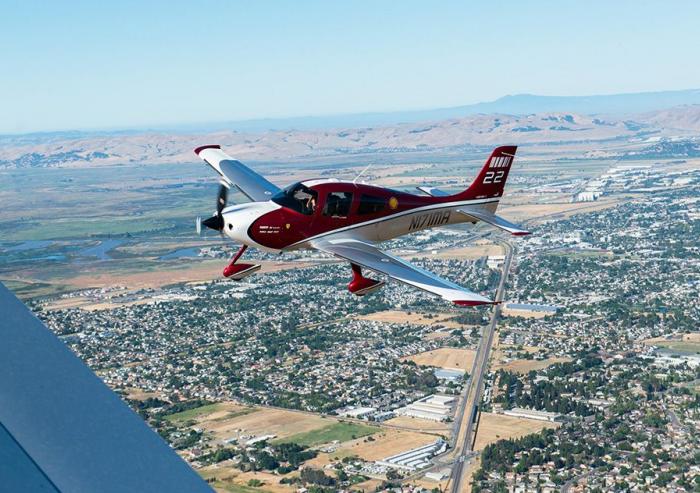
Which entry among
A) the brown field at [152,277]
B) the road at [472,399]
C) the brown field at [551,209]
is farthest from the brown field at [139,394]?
the brown field at [551,209]

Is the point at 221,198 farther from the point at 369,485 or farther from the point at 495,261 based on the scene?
the point at 495,261

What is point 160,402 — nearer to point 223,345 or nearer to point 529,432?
point 223,345

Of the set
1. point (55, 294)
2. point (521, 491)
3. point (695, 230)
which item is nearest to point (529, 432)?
point (521, 491)

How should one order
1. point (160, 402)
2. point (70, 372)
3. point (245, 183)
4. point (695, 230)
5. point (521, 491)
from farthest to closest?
point (695, 230) < point (160, 402) < point (521, 491) < point (245, 183) < point (70, 372)

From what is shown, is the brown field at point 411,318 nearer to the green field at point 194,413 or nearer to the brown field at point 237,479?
the green field at point 194,413

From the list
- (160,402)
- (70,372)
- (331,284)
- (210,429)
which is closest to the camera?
(70,372)

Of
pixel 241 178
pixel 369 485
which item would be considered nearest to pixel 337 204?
pixel 241 178

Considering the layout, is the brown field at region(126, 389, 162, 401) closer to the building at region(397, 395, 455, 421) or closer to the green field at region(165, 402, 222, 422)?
the green field at region(165, 402, 222, 422)

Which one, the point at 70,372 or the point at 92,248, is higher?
the point at 70,372
